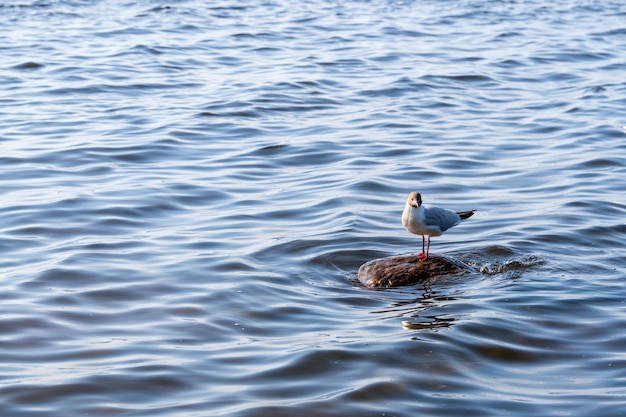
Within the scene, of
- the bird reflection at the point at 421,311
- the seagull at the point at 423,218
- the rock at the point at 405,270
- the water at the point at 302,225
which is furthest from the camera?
the rock at the point at 405,270

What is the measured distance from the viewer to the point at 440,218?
317 inches

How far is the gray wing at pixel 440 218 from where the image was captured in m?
7.92

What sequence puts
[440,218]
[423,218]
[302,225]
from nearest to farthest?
[423,218] < [440,218] < [302,225]

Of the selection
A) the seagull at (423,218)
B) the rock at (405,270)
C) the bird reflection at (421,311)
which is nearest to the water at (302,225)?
the bird reflection at (421,311)

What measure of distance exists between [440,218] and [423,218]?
0.88ft

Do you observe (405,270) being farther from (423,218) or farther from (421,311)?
(421,311)

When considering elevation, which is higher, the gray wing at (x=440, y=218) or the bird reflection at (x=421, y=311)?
the gray wing at (x=440, y=218)

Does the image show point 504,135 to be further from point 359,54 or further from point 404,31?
point 404,31

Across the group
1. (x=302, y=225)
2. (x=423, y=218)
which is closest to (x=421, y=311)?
(x=423, y=218)

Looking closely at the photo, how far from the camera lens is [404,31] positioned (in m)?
20.3

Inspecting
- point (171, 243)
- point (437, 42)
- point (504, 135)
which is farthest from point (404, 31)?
point (171, 243)

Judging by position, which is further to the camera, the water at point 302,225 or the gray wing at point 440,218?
the gray wing at point 440,218

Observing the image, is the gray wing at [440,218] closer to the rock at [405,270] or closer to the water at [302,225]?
the rock at [405,270]

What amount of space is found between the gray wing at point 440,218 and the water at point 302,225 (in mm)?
457
